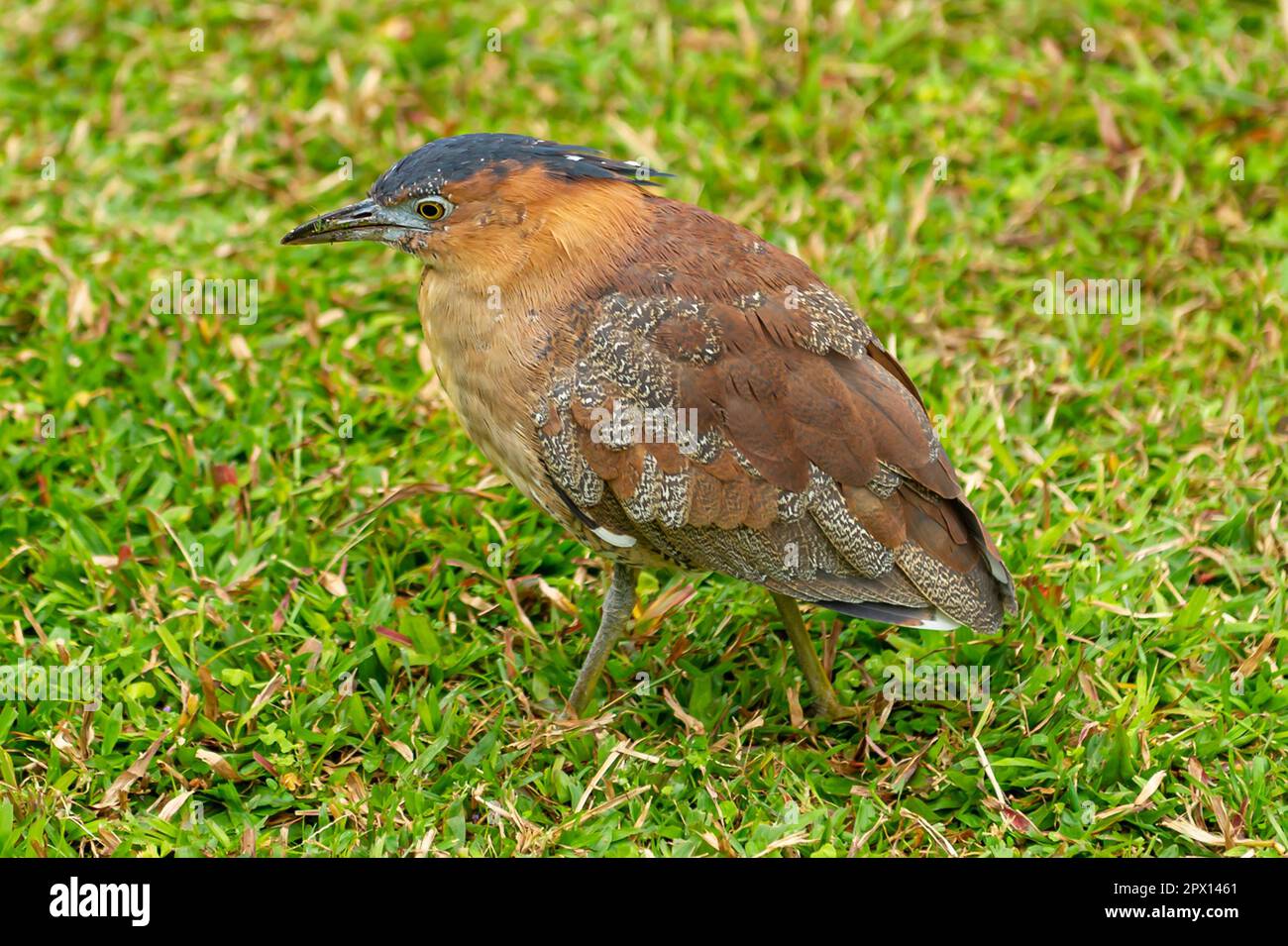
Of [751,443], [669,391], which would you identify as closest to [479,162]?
[669,391]

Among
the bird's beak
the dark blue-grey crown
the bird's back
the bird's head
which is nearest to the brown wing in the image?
the bird's back

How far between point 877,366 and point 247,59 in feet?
14.7

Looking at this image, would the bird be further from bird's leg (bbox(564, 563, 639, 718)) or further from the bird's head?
bird's leg (bbox(564, 563, 639, 718))

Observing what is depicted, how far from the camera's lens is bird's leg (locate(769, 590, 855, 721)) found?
4.98 m

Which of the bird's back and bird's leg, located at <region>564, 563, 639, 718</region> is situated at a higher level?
the bird's back

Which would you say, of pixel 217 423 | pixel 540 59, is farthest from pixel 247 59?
pixel 217 423

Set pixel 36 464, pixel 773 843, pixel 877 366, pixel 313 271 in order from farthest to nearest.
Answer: pixel 313 271
pixel 36 464
pixel 877 366
pixel 773 843

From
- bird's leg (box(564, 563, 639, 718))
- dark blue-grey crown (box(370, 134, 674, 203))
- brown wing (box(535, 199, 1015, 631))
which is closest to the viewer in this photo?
brown wing (box(535, 199, 1015, 631))

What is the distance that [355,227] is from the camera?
4.81m

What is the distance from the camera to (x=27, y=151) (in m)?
7.29

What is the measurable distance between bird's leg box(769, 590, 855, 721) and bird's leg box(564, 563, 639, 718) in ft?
1.62

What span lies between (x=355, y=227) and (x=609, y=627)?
4.98 ft

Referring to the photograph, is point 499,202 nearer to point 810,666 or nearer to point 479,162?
point 479,162

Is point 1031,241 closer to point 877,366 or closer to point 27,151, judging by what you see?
point 877,366
